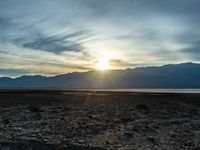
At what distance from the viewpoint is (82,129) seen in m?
21.3

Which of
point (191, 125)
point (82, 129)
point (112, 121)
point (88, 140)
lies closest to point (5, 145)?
point (88, 140)

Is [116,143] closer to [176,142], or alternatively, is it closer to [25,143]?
[176,142]

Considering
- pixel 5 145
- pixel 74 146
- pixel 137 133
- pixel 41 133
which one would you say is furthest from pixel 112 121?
pixel 5 145

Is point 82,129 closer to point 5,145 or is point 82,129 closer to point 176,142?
point 176,142

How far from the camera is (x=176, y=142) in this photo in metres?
17.9

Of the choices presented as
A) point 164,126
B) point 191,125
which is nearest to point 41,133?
point 164,126

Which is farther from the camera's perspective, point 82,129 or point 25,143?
point 82,129

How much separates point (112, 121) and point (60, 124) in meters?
4.62

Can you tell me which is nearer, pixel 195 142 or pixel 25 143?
pixel 25 143

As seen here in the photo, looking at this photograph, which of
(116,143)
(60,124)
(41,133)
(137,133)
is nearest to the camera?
(116,143)

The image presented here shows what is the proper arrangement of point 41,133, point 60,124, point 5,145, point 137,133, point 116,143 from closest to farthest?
point 5,145 → point 116,143 → point 41,133 → point 137,133 → point 60,124

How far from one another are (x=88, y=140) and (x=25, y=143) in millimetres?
4235

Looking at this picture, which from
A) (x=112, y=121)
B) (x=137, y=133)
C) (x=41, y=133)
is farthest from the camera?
(x=112, y=121)

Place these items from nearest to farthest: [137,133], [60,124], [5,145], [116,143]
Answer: [5,145]
[116,143]
[137,133]
[60,124]
